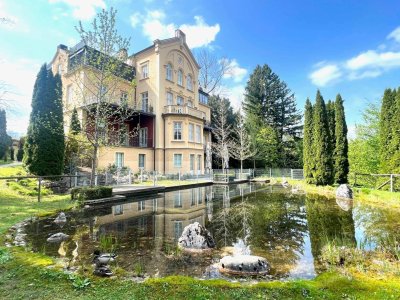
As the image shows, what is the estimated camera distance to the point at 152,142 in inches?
979

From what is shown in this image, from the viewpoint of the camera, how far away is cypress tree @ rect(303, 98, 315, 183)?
723 inches

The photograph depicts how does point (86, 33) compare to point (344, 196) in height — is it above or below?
above

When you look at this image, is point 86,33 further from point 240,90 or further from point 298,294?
point 240,90

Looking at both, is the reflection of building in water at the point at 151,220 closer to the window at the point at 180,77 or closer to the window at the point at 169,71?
the window at the point at 169,71

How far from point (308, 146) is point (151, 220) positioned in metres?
16.1

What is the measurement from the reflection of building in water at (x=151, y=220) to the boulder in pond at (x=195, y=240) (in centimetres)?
63

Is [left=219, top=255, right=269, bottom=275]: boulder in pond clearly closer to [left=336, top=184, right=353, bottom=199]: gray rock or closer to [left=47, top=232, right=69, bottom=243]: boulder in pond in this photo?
[left=47, top=232, right=69, bottom=243]: boulder in pond

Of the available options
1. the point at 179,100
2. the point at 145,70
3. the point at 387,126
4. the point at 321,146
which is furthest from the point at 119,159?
the point at 387,126

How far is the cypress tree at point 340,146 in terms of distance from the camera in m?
16.5

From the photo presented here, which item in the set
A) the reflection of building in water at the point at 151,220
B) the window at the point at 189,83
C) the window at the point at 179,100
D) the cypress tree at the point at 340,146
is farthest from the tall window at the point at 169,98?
the reflection of building in water at the point at 151,220

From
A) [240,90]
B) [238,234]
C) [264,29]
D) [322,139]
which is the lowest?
[238,234]

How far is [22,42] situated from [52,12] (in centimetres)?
350

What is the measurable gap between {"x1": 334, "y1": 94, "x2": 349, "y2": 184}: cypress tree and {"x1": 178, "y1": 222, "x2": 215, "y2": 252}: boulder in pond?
15.0 m

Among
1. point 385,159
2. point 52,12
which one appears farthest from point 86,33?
point 385,159
